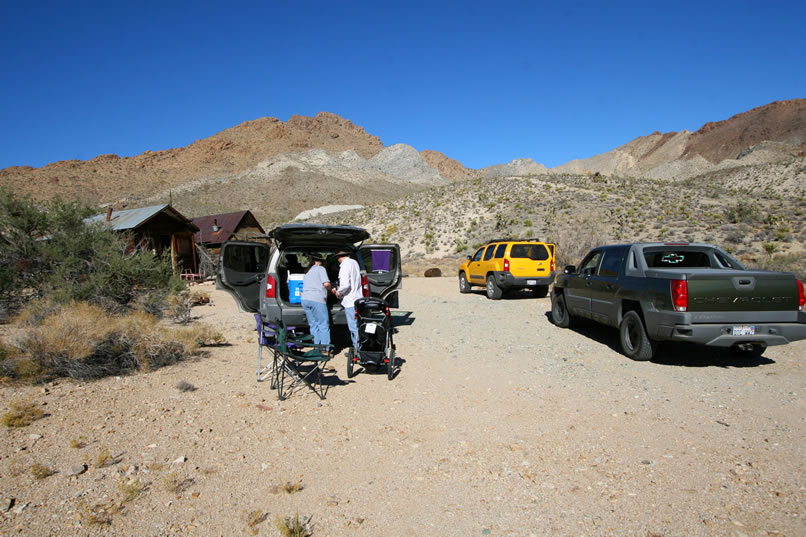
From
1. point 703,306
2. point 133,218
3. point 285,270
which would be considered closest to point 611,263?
point 703,306

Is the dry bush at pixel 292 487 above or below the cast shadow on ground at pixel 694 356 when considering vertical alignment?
above

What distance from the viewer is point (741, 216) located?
31.2 meters

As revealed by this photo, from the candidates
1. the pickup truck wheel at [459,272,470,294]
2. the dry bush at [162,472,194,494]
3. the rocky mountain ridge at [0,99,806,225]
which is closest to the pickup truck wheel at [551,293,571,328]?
the pickup truck wheel at [459,272,470,294]

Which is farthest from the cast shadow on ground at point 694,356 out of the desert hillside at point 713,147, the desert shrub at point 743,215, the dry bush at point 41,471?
the desert hillside at point 713,147

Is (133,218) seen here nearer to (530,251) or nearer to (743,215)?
(530,251)

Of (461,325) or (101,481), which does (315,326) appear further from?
(461,325)

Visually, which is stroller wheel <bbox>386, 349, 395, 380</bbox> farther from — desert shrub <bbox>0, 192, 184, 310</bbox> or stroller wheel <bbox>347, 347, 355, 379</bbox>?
desert shrub <bbox>0, 192, 184, 310</bbox>

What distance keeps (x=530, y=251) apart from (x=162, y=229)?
18912 mm

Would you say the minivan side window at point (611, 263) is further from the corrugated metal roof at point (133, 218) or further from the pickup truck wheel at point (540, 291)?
the corrugated metal roof at point (133, 218)

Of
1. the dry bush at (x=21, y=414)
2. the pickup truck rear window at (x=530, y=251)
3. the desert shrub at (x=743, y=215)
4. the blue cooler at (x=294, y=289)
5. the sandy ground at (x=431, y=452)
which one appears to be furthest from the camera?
the desert shrub at (x=743, y=215)

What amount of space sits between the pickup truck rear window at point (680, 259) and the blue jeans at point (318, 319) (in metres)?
5.06

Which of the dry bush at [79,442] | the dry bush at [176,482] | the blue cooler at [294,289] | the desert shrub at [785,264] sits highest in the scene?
the blue cooler at [294,289]

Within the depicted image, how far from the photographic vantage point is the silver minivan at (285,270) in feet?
23.9

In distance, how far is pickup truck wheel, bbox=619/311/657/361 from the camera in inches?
271
